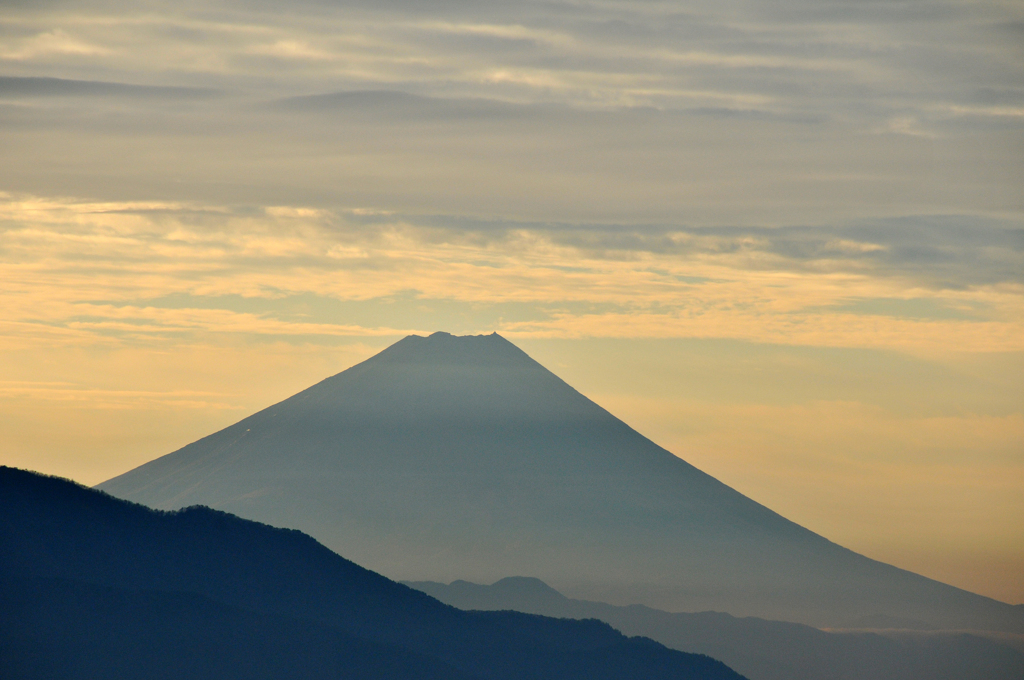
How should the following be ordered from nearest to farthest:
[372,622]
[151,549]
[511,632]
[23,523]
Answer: [23,523], [151,549], [372,622], [511,632]

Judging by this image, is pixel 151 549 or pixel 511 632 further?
pixel 511 632

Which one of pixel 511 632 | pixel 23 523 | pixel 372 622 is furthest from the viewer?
pixel 511 632

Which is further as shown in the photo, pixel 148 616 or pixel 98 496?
pixel 98 496

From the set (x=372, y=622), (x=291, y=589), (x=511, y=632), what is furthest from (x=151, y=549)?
(x=511, y=632)

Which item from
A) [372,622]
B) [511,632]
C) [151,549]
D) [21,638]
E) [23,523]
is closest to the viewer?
[21,638]

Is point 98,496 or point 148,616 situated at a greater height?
point 98,496

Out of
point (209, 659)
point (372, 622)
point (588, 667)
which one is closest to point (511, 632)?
point (588, 667)

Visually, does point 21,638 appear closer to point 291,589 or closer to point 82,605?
point 82,605
